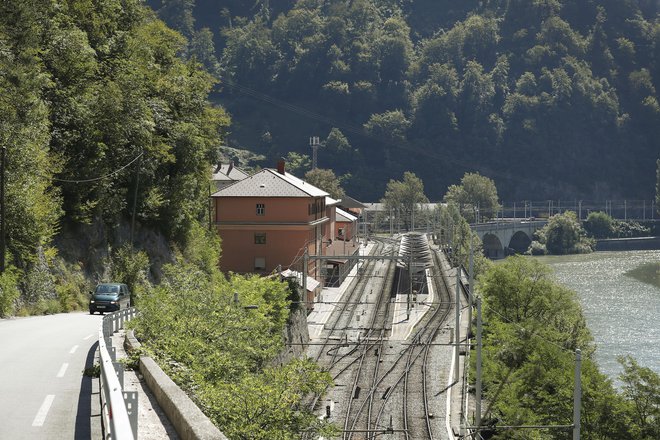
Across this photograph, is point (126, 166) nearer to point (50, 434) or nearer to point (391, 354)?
point (391, 354)

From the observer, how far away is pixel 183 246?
188 ft

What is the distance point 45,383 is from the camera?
1411cm

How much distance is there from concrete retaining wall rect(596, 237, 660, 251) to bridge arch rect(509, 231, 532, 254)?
13280 millimetres

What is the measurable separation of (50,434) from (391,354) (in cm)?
3818

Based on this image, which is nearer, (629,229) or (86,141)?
(86,141)

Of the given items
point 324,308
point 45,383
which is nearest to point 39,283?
point 45,383

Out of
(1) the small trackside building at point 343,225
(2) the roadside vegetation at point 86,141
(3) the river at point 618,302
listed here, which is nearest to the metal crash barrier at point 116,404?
(2) the roadside vegetation at point 86,141

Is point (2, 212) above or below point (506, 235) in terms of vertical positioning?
above

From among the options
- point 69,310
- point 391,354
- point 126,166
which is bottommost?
point 391,354

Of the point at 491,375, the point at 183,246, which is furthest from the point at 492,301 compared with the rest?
the point at 183,246

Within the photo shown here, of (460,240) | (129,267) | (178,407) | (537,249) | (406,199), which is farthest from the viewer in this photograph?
(537,249)

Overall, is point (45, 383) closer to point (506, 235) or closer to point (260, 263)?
point (260, 263)

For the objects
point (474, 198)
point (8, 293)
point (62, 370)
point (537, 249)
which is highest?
point (474, 198)

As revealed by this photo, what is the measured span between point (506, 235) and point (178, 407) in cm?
15361
